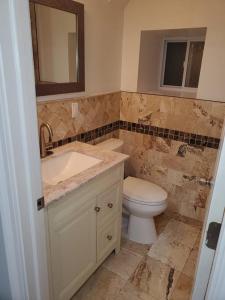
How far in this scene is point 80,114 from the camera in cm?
194

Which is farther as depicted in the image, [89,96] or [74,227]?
[89,96]

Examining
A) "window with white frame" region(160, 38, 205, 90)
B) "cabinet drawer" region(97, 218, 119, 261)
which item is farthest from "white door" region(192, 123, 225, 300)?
"window with white frame" region(160, 38, 205, 90)

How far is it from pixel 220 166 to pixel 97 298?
55.2 inches

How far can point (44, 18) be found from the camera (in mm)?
1505

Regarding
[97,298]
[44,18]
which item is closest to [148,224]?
[97,298]

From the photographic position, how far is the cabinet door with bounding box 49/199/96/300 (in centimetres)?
123

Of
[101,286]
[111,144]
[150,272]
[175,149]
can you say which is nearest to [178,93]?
[175,149]

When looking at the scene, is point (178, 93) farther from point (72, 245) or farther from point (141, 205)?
point (72, 245)

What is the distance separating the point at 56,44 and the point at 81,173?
3.06 ft

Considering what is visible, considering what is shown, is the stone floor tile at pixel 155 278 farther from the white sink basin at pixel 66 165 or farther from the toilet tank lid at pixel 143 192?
the white sink basin at pixel 66 165

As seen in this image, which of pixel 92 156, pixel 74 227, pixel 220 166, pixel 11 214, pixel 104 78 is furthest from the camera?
pixel 104 78

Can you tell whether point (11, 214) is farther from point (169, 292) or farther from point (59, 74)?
point (169, 292)

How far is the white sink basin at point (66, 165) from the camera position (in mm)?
1555

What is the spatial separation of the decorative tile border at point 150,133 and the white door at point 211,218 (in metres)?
1.32
